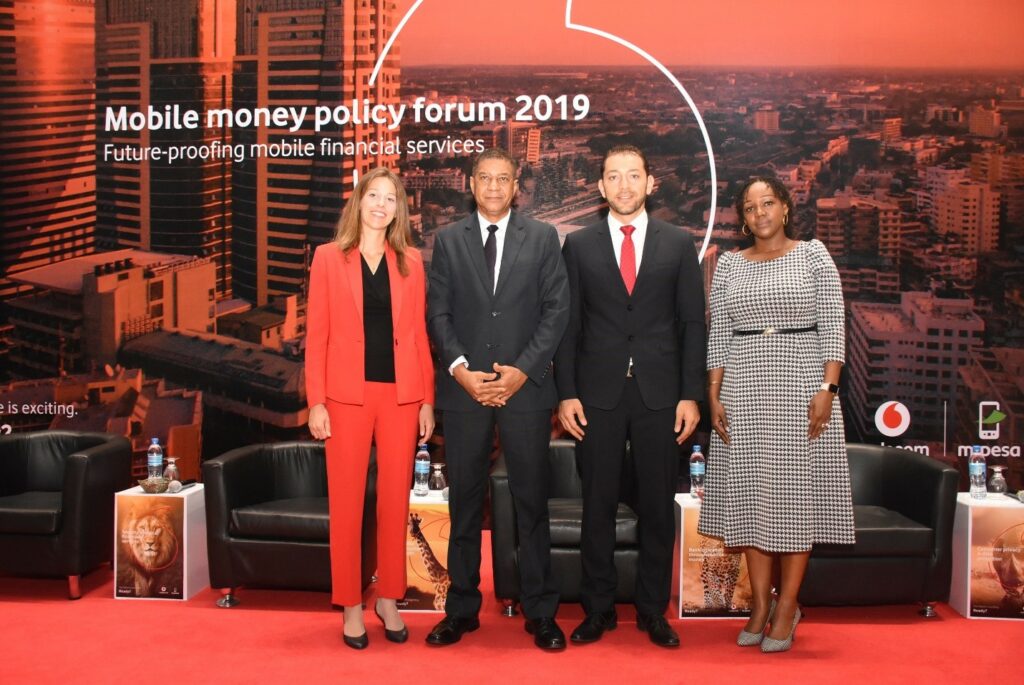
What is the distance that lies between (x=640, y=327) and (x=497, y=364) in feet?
1.81

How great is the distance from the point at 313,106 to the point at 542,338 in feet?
8.62

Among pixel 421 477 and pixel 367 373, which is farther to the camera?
pixel 421 477

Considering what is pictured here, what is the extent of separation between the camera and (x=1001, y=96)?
17.2ft

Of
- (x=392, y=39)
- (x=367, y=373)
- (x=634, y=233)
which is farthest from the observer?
(x=392, y=39)

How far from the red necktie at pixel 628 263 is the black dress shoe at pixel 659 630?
126 centimetres

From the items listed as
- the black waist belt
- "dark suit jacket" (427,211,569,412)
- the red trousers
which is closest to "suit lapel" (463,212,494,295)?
"dark suit jacket" (427,211,569,412)

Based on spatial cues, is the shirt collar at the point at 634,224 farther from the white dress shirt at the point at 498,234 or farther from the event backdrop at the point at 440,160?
the event backdrop at the point at 440,160

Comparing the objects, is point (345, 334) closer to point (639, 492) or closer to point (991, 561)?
point (639, 492)

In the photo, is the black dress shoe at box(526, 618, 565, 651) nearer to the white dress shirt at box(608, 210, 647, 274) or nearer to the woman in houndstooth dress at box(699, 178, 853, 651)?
the woman in houndstooth dress at box(699, 178, 853, 651)

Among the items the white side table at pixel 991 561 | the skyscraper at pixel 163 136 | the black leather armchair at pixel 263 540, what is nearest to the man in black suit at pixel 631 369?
the black leather armchair at pixel 263 540

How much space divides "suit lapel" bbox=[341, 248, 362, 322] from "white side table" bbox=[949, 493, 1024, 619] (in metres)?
2.76

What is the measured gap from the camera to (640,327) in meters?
3.67

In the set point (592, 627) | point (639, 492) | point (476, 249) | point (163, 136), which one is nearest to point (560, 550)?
point (592, 627)

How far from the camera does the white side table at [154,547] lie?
14.6 ft
